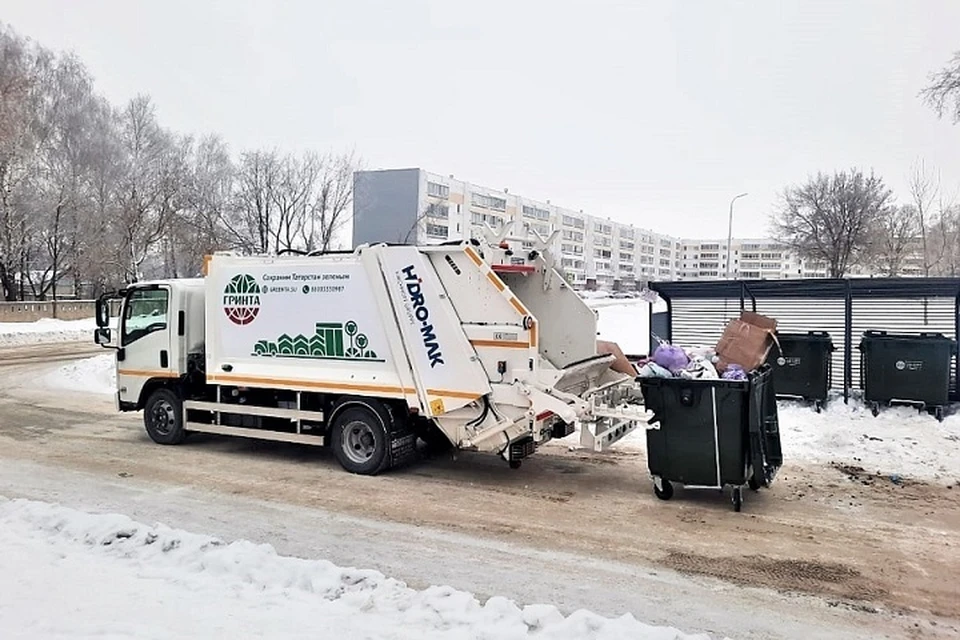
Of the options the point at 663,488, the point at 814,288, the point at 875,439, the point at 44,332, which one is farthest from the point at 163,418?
the point at 44,332

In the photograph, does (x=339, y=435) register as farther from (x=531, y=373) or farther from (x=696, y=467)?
(x=696, y=467)

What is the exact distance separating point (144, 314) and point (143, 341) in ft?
1.17

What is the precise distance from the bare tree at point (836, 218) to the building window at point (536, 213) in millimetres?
55908

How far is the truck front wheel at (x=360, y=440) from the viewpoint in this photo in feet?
26.0

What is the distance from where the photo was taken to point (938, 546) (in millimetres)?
5738

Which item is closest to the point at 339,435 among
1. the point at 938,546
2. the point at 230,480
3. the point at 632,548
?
the point at 230,480

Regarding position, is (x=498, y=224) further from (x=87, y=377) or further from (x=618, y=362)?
(x=618, y=362)

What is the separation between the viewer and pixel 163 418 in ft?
31.7

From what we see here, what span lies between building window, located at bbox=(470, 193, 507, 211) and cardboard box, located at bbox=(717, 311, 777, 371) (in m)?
75.8

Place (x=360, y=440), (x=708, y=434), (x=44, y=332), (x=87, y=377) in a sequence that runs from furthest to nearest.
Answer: (x=44, y=332) → (x=87, y=377) → (x=360, y=440) → (x=708, y=434)

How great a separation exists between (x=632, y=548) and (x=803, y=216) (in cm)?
3671

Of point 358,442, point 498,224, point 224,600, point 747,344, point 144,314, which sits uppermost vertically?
point 498,224

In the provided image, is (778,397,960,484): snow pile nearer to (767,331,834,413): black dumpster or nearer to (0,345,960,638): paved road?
(767,331,834,413): black dumpster

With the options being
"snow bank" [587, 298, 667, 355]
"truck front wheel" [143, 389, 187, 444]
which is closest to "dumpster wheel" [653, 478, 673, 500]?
"truck front wheel" [143, 389, 187, 444]
